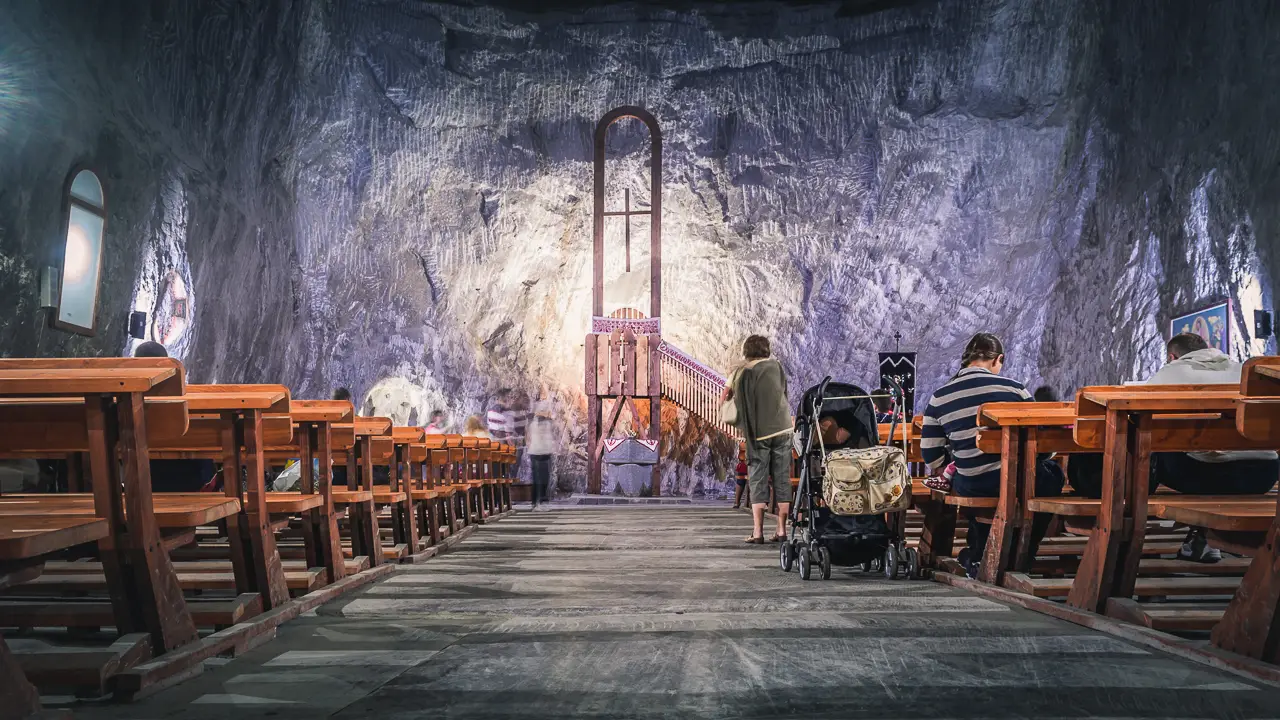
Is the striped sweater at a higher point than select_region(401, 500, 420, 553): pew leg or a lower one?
higher

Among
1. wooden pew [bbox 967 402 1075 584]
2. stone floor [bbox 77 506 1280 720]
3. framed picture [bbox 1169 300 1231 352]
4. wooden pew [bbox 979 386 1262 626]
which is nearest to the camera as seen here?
stone floor [bbox 77 506 1280 720]

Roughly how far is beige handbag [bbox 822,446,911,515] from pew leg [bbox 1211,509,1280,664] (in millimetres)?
1917

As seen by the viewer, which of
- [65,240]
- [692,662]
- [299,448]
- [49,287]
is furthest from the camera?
[65,240]

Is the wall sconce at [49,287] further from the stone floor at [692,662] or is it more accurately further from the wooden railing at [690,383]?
the wooden railing at [690,383]

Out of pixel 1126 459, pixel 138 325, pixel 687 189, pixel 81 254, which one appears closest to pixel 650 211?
pixel 687 189

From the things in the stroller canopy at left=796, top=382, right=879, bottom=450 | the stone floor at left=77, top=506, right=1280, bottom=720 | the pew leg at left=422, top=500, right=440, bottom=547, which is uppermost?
the stroller canopy at left=796, top=382, right=879, bottom=450

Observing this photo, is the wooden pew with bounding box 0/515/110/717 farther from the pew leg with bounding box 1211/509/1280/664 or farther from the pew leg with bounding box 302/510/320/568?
the pew leg with bounding box 1211/509/1280/664

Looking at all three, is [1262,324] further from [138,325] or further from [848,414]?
[138,325]

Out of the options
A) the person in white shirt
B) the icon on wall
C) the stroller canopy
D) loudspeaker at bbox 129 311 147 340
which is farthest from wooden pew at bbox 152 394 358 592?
the person in white shirt

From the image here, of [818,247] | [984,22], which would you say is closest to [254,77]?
[818,247]

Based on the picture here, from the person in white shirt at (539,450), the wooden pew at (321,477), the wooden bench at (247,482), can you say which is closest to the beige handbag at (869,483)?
the wooden pew at (321,477)

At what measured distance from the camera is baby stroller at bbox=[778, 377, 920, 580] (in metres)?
4.62

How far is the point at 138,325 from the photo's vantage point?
417 inches

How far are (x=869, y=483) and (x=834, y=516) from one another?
54cm
